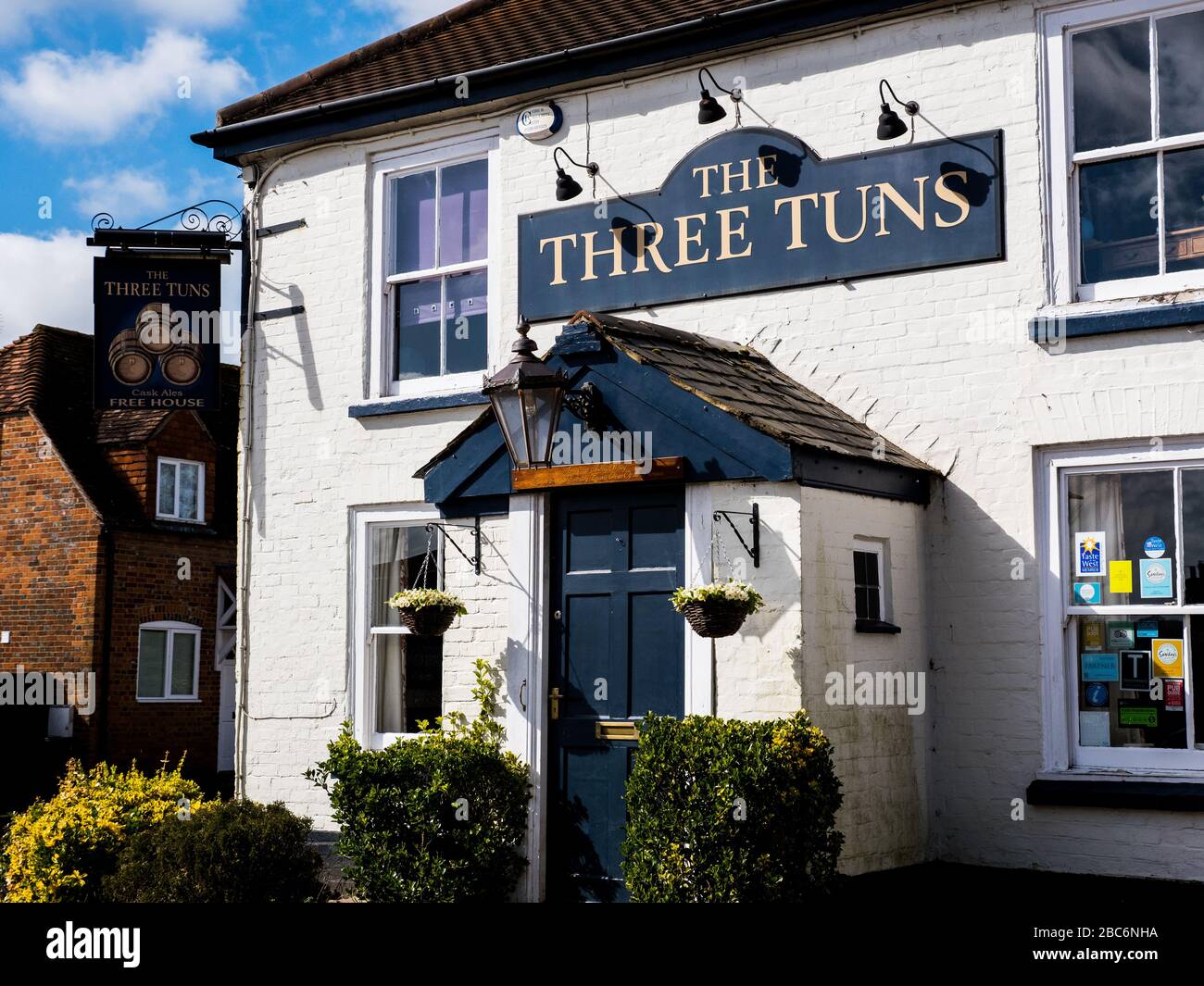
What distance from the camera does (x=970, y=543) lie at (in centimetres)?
953

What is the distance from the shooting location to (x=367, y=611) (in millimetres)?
11812

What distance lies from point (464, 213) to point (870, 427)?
13.3ft

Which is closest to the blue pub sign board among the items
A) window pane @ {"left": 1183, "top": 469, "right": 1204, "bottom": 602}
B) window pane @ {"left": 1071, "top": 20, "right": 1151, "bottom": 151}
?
window pane @ {"left": 1071, "top": 20, "right": 1151, "bottom": 151}

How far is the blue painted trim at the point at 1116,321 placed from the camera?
28.9 ft

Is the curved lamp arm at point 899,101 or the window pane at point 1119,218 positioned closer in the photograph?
the window pane at point 1119,218

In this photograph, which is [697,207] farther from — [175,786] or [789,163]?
[175,786]

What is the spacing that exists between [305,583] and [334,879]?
270 cm

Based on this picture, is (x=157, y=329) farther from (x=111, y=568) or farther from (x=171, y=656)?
(x=171, y=656)

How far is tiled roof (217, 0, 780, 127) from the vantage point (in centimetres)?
1148

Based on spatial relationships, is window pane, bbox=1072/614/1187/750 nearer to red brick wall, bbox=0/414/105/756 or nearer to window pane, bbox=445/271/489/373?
window pane, bbox=445/271/489/373

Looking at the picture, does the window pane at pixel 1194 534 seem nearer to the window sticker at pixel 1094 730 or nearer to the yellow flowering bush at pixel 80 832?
the window sticker at pixel 1094 730

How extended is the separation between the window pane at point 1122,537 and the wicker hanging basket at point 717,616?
94.7 inches

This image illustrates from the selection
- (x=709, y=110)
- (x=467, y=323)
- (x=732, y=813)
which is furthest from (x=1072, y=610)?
(x=467, y=323)

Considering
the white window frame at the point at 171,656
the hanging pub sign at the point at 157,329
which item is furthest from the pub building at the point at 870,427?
the white window frame at the point at 171,656
